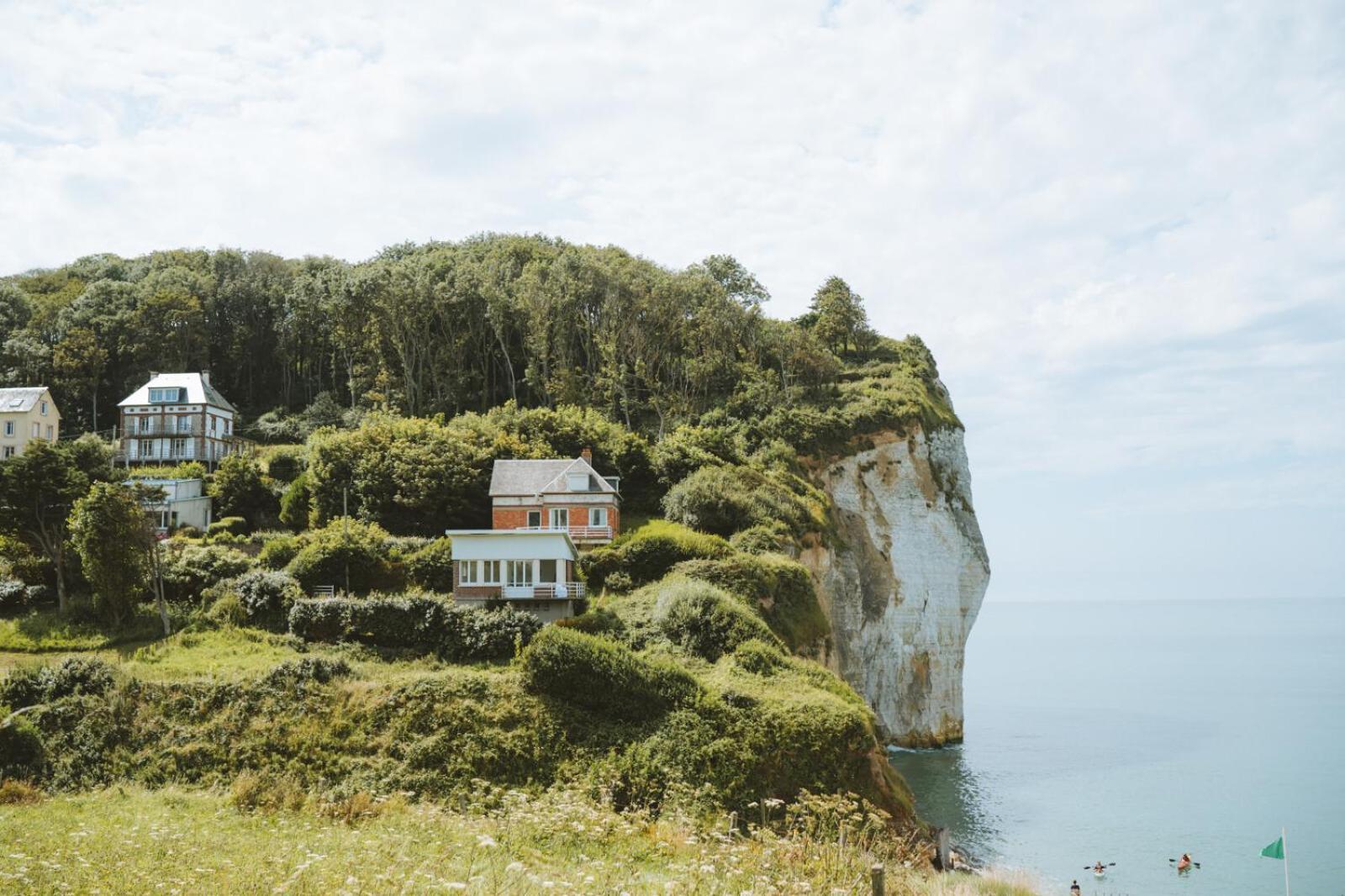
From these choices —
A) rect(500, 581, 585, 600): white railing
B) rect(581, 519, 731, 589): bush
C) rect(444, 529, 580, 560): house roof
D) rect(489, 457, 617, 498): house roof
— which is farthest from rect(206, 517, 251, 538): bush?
rect(581, 519, 731, 589): bush

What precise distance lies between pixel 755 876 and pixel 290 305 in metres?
66.6

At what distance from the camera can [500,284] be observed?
6438 cm

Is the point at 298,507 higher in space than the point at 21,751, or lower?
higher

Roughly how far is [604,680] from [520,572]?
8.29 meters

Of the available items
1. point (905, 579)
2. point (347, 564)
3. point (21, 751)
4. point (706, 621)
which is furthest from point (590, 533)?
point (21, 751)

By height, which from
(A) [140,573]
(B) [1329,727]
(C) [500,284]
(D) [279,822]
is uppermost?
(C) [500,284]

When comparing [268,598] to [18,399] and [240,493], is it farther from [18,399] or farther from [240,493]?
[18,399]

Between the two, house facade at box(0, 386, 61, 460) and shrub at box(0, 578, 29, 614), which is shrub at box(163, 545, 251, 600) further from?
house facade at box(0, 386, 61, 460)

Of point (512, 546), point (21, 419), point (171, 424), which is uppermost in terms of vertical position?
point (171, 424)

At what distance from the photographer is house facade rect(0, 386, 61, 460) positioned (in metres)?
52.0

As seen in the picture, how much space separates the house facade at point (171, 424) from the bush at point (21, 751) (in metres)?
33.3

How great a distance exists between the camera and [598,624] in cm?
3309

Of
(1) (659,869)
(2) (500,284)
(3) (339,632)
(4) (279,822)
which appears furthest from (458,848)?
(2) (500,284)

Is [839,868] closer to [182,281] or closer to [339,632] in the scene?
[339,632]
